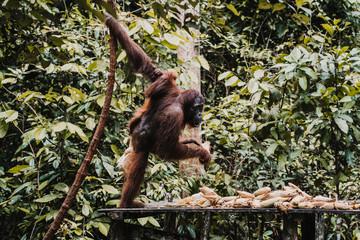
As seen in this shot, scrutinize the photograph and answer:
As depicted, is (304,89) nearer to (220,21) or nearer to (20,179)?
(220,21)

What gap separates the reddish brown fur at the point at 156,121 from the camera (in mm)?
3512

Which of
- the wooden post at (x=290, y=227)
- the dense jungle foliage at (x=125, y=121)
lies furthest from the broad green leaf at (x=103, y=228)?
the wooden post at (x=290, y=227)

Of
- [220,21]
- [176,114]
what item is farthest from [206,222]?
[220,21]

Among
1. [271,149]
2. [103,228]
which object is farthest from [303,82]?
[103,228]

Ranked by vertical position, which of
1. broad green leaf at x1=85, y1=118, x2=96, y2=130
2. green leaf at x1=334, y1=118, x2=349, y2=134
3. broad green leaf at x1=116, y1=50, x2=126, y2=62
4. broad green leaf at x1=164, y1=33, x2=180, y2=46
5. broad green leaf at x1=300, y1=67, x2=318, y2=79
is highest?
broad green leaf at x1=164, y1=33, x2=180, y2=46

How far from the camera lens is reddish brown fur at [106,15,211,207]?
351 cm

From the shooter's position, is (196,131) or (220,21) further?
(196,131)

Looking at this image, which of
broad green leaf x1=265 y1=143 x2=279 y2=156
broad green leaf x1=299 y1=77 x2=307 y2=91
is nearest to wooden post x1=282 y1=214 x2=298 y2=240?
broad green leaf x1=265 y1=143 x2=279 y2=156

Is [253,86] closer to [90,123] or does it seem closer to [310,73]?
[310,73]

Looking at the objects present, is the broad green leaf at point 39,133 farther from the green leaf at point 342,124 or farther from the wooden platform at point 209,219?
the green leaf at point 342,124

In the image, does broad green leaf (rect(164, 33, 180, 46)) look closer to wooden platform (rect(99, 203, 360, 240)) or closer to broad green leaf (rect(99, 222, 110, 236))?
wooden platform (rect(99, 203, 360, 240))

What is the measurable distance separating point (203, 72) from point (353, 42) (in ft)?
9.96

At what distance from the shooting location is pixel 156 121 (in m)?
3.57

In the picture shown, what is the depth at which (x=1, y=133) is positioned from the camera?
362 centimetres
